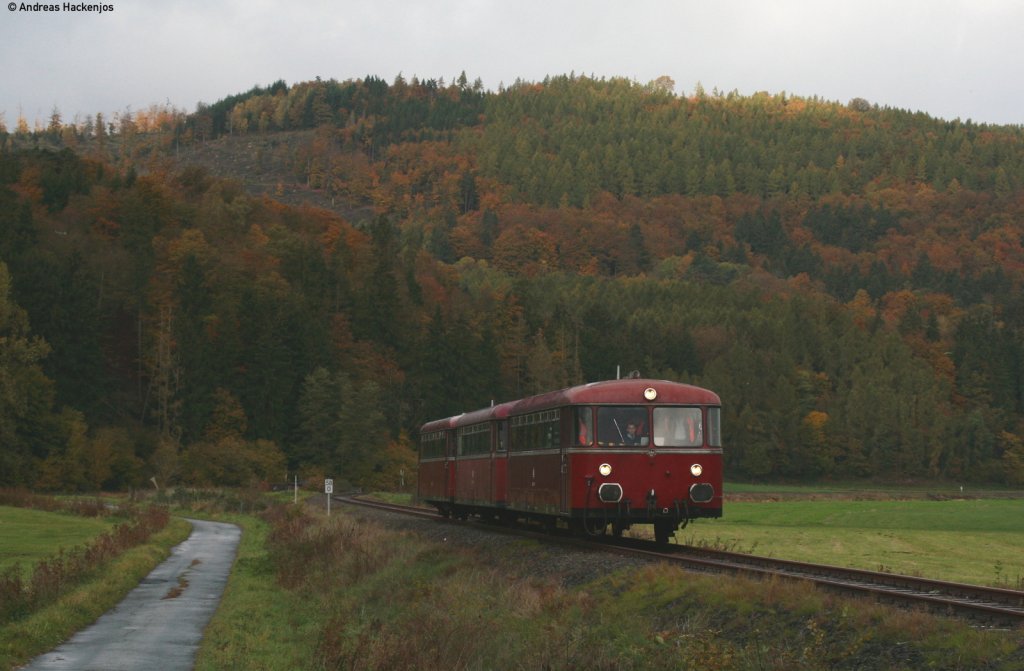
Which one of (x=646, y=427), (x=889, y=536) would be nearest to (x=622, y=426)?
(x=646, y=427)

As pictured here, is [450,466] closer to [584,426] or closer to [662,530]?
[662,530]

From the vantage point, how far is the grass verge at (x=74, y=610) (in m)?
21.9

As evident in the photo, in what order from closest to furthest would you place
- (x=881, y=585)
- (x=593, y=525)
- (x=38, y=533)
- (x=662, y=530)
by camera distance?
(x=881, y=585) → (x=662, y=530) → (x=593, y=525) → (x=38, y=533)

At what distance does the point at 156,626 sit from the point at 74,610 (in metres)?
2.04

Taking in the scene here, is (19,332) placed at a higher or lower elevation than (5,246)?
Result: lower

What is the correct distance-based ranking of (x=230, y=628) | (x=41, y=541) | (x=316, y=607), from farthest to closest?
(x=41, y=541), (x=316, y=607), (x=230, y=628)

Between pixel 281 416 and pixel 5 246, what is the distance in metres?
31.9

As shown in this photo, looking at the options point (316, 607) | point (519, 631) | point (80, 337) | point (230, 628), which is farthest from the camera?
point (80, 337)

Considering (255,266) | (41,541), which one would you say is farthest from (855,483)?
(41,541)

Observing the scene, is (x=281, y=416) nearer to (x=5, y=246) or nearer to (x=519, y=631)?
(x=5, y=246)

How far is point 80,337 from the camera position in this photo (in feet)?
394

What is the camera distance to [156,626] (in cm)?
2633

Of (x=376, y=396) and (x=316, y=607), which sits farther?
(x=376, y=396)

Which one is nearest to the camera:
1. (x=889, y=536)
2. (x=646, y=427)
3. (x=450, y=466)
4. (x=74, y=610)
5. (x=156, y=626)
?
(x=156, y=626)
